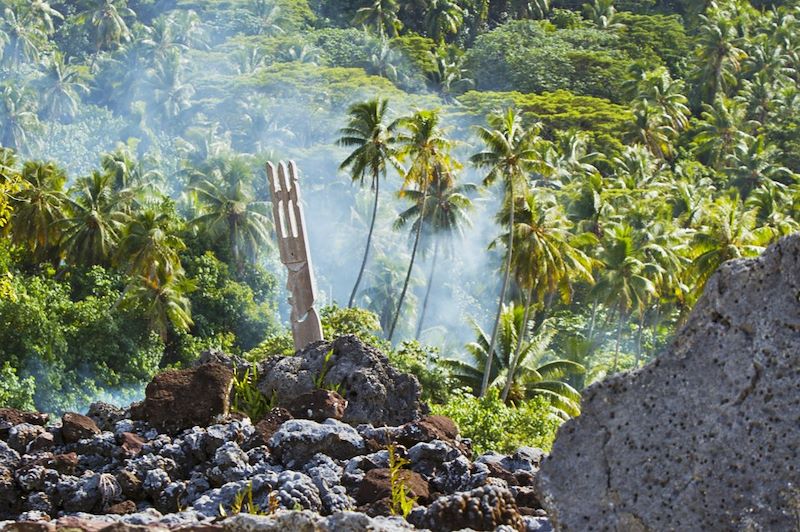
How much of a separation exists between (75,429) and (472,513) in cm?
520

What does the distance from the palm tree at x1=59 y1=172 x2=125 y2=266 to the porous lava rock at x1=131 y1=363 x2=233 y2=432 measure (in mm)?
41568

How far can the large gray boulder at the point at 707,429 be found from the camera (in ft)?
26.8

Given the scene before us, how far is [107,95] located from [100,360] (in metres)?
63.0

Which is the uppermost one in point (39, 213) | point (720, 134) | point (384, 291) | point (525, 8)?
point (525, 8)

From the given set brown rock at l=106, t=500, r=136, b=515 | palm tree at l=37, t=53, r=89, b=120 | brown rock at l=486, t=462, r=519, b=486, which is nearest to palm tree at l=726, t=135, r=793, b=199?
palm tree at l=37, t=53, r=89, b=120

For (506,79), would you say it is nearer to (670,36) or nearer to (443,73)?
(443,73)

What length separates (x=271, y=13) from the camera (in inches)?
4424

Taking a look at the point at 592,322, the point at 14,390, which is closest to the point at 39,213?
the point at 14,390

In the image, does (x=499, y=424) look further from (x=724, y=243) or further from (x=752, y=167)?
(x=752, y=167)

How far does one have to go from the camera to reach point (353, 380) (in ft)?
50.5

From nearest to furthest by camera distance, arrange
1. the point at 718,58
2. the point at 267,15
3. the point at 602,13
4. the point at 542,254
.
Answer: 1. the point at 542,254
2. the point at 718,58
3. the point at 602,13
4. the point at 267,15

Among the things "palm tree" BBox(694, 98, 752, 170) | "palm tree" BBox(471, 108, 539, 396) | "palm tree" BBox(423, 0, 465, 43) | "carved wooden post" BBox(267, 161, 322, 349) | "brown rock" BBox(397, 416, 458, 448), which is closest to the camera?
"brown rock" BBox(397, 416, 458, 448)

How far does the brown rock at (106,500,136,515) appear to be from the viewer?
11852mm

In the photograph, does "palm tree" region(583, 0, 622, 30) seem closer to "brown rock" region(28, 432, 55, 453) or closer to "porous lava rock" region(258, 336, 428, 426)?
"porous lava rock" region(258, 336, 428, 426)
